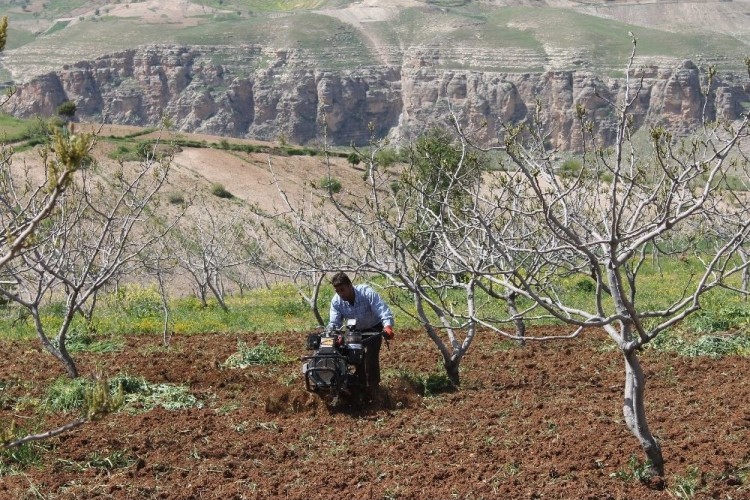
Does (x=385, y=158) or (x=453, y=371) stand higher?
(x=385, y=158)

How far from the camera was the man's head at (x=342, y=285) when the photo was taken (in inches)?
345

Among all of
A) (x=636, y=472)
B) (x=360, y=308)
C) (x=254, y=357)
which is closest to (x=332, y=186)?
(x=360, y=308)

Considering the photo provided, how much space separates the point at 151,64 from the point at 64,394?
139 metres

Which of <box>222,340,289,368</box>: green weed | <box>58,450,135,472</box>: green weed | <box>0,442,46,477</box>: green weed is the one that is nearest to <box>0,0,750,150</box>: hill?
<box>222,340,289,368</box>: green weed

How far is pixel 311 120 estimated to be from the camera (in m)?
142

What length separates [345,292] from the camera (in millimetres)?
8914

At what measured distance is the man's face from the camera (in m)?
8.83

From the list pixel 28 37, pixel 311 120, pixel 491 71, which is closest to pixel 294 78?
pixel 311 120

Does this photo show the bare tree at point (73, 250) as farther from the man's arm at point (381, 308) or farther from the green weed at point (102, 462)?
the man's arm at point (381, 308)

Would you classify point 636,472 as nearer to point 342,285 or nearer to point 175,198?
point 342,285

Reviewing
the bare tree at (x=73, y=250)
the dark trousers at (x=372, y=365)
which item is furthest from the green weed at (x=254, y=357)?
the dark trousers at (x=372, y=365)

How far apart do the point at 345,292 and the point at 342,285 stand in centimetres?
14

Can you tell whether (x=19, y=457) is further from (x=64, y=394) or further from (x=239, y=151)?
(x=239, y=151)

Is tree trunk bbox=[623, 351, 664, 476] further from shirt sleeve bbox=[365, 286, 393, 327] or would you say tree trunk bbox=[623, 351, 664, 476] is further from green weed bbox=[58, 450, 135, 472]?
green weed bbox=[58, 450, 135, 472]
